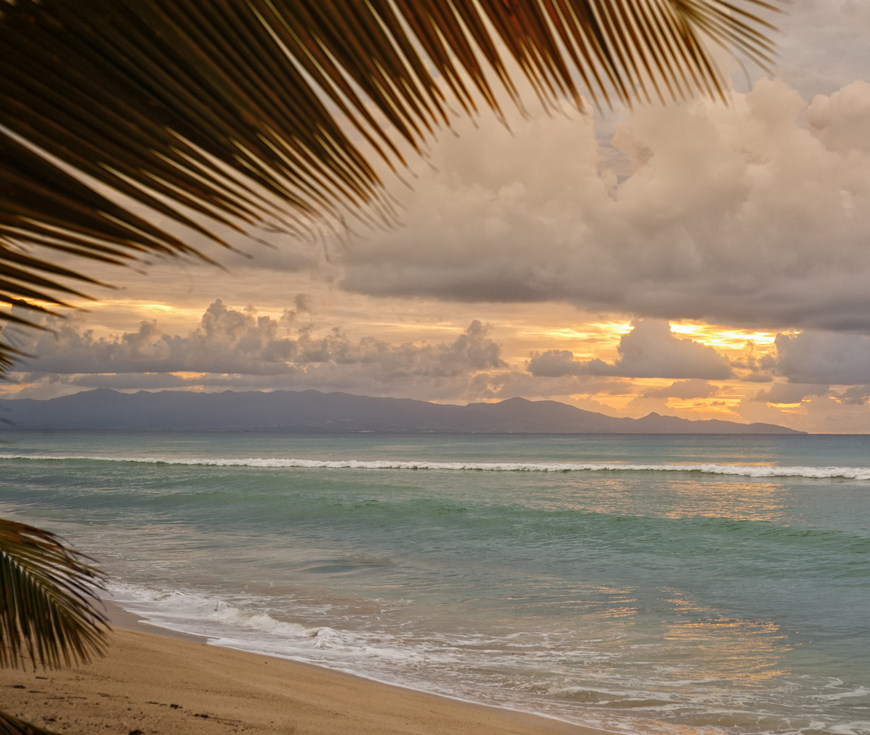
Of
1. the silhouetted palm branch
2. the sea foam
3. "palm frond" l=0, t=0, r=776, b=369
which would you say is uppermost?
"palm frond" l=0, t=0, r=776, b=369

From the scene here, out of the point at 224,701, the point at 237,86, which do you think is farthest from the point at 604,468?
the point at 237,86

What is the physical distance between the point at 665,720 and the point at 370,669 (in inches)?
107

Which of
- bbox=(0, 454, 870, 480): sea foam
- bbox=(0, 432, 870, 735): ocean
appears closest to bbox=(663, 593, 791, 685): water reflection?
bbox=(0, 432, 870, 735): ocean

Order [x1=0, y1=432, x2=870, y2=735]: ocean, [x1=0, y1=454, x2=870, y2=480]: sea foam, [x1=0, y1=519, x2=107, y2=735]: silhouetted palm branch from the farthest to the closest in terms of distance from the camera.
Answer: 1. [x1=0, y1=454, x2=870, y2=480]: sea foam
2. [x1=0, y1=432, x2=870, y2=735]: ocean
3. [x1=0, y1=519, x2=107, y2=735]: silhouetted palm branch

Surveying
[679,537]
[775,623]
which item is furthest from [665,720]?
[679,537]

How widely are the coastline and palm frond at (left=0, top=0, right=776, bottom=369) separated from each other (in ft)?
14.3

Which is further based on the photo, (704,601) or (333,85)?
(704,601)

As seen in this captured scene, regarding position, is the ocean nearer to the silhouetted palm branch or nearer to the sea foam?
the silhouetted palm branch

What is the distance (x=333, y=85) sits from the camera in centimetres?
69

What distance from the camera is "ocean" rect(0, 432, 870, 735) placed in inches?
254

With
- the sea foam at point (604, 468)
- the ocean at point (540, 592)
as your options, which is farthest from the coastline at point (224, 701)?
the sea foam at point (604, 468)

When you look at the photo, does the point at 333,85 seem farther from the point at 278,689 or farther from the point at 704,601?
the point at 704,601

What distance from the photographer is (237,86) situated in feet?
2.04

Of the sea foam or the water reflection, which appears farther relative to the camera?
the sea foam
